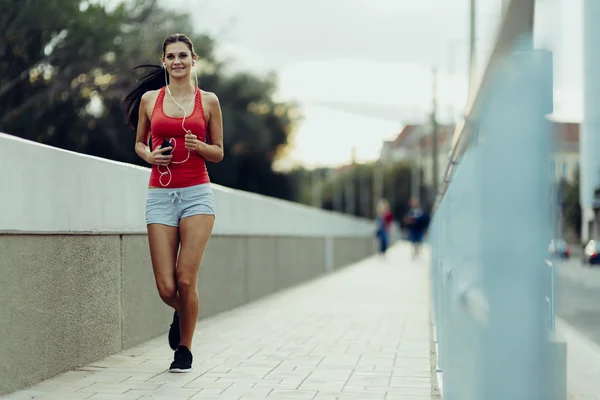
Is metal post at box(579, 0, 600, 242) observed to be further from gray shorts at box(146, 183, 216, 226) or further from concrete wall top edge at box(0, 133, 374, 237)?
concrete wall top edge at box(0, 133, 374, 237)

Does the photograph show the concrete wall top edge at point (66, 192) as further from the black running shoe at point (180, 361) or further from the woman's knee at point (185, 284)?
the black running shoe at point (180, 361)

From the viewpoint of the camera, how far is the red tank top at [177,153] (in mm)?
5797

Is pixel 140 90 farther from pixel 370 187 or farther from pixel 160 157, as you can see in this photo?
pixel 370 187

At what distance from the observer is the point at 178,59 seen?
5926 mm

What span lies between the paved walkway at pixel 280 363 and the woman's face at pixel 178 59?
6.03 feet

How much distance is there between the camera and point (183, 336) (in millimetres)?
5918

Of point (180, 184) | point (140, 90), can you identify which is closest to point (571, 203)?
point (180, 184)

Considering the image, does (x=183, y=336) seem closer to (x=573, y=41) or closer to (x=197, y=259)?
(x=197, y=259)

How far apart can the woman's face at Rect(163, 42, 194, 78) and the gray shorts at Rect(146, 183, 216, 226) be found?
0.71m

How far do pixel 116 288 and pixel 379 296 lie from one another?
7764mm

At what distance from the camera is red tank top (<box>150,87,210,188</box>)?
5.80 m

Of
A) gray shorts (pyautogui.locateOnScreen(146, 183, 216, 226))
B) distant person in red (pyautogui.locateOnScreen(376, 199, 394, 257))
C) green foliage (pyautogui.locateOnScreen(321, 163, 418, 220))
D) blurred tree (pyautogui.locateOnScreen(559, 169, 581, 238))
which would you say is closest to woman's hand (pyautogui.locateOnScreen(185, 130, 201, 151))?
gray shorts (pyautogui.locateOnScreen(146, 183, 216, 226))

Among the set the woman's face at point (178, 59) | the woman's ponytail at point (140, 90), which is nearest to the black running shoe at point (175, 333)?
the woman's ponytail at point (140, 90)

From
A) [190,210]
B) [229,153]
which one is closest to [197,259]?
[190,210]
